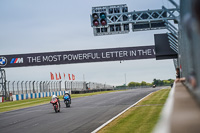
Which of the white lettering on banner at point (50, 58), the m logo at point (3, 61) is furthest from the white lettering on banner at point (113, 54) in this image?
the m logo at point (3, 61)

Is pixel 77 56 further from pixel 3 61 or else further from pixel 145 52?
pixel 3 61

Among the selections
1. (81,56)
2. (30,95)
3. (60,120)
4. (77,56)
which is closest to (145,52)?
(81,56)

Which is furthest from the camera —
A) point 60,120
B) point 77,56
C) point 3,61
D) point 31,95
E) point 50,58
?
point 31,95

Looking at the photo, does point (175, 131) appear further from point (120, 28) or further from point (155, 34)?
point (155, 34)

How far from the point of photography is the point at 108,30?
86.0 ft

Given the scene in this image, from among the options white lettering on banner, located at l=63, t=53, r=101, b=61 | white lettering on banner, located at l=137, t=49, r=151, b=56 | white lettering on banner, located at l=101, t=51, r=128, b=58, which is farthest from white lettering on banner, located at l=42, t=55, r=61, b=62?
white lettering on banner, located at l=137, t=49, r=151, b=56

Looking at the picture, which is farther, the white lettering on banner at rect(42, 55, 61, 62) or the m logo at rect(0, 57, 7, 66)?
the m logo at rect(0, 57, 7, 66)

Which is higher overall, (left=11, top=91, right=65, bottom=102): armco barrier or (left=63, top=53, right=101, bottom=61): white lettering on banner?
(left=63, top=53, right=101, bottom=61): white lettering on banner

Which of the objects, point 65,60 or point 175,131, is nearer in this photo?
point 175,131

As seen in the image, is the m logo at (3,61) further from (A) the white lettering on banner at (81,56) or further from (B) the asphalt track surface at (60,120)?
(B) the asphalt track surface at (60,120)

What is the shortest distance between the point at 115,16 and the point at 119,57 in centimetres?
1306

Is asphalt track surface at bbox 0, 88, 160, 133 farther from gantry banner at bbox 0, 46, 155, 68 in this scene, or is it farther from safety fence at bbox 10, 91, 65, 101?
safety fence at bbox 10, 91, 65, 101

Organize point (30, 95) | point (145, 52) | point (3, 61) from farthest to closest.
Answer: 1. point (30, 95)
2. point (3, 61)
3. point (145, 52)

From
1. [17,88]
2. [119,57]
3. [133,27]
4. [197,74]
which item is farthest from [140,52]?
[197,74]
